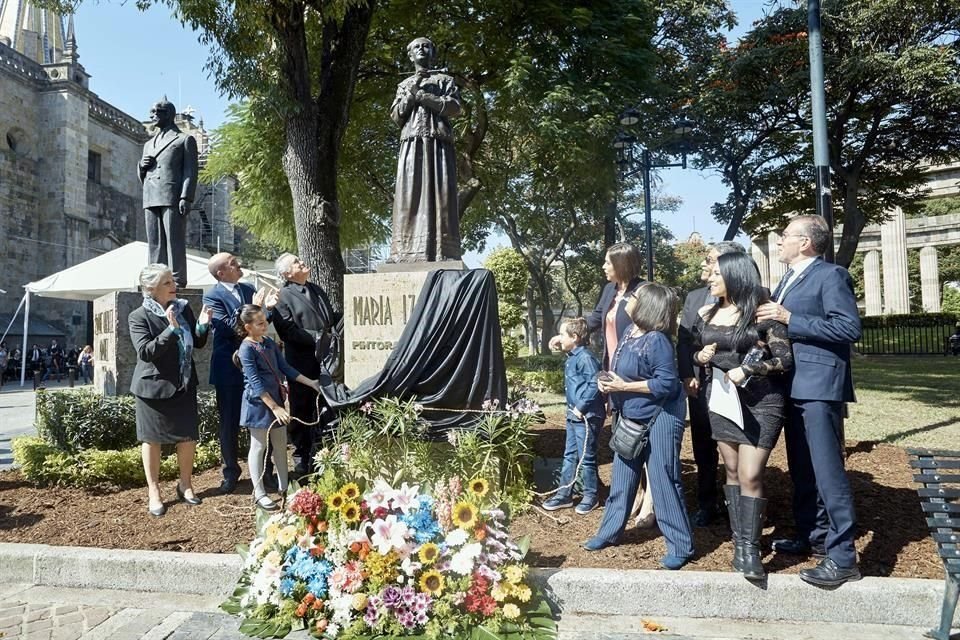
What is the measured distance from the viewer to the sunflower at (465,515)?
334cm

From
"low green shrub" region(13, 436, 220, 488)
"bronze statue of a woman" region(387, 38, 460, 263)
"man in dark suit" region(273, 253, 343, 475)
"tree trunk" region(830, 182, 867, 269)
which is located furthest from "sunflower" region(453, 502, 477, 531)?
"tree trunk" region(830, 182, 867, 269)

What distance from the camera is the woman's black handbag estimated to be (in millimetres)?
3906

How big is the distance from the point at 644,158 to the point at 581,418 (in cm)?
1000

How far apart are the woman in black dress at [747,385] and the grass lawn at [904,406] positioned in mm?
4850

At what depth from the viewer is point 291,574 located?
3.40 metres

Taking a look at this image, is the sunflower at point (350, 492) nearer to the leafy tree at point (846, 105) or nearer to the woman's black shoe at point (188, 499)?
the woman's black shoe at point (188, 499)

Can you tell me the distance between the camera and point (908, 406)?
10.7 metres

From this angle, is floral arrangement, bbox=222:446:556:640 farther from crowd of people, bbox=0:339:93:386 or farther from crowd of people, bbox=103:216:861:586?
crowd of people, bbox=0:339:93:386

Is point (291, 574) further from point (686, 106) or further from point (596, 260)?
point (596, 260)

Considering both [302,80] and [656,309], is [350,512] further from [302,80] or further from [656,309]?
[302,80]

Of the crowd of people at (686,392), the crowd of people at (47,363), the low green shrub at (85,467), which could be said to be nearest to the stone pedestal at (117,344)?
the low green shrub at (85,467)

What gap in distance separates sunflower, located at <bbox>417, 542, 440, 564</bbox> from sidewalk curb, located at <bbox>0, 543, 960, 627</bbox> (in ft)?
2.16

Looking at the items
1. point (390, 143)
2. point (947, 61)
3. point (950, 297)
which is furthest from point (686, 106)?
point (950, 297)

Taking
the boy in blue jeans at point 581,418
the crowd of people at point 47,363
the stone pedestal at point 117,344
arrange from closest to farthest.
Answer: the boy in blue jeans at point 581,418 → the stone pedestal at point 117,344 → the crowd of people at point 47,363
